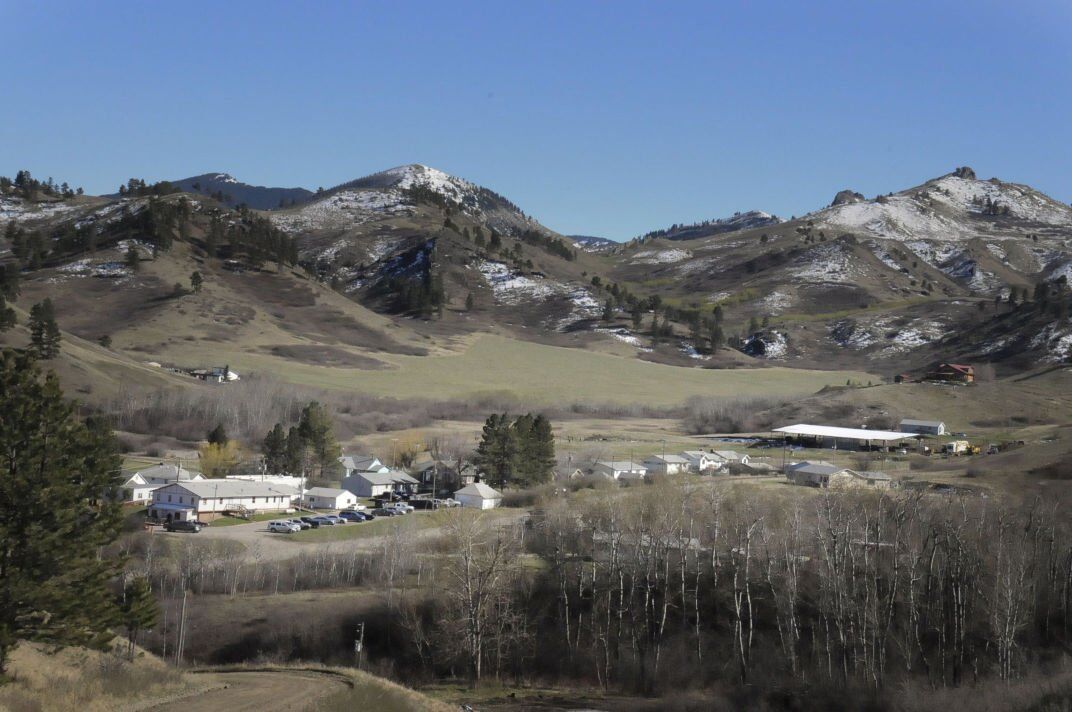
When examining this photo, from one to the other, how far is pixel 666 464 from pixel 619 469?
4837 mm

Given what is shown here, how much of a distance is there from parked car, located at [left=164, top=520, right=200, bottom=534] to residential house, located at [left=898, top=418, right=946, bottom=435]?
3094 inches

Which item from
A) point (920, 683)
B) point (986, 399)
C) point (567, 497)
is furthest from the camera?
point (986, 399)

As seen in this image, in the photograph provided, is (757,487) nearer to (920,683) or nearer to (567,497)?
(567,497)

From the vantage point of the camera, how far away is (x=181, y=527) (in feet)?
206

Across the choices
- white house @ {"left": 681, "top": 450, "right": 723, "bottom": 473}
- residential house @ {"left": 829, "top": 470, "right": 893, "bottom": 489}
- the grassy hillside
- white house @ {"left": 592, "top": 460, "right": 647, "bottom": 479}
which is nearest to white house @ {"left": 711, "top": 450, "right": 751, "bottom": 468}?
white house @ {"left": 681, "top": 450, "right": 723, "bottom": 473}

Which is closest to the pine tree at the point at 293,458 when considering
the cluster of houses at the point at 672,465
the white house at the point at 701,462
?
the cluster of houses at the point at 672,465

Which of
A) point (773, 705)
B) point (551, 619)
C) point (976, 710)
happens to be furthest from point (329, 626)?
point (976, 710)

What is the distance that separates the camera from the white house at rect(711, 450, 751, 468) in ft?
294

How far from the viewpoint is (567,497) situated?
212 feet

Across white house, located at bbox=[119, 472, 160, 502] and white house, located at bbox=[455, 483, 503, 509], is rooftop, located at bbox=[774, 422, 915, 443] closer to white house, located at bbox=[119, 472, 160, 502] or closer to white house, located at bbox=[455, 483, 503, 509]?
white house, located at bbox=[455, 483, 503, 509]

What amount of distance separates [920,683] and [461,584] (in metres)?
19.3

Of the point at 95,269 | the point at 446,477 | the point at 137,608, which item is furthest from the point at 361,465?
the point at 95,269

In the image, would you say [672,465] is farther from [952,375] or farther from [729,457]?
[952,375]

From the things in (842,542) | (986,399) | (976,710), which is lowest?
(976,710)
